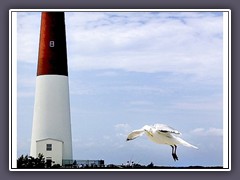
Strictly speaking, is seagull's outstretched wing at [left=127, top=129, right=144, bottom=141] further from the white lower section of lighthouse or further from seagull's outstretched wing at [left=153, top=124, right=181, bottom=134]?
Result: the white lower section of lighthouse

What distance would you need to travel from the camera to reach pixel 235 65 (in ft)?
17.0

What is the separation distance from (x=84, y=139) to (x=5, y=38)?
998mm

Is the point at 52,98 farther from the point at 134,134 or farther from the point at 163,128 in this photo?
the point at 163,128

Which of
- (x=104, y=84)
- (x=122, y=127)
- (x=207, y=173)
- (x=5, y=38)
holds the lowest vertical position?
(x=207, y=173)

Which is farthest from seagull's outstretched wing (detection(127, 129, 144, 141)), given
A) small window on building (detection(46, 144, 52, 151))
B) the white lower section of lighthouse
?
small window on building (detection(46, 144, 52, 151))

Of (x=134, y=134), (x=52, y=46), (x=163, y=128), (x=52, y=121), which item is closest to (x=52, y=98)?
(x=52, y=121)

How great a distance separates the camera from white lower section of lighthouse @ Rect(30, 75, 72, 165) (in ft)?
17.7

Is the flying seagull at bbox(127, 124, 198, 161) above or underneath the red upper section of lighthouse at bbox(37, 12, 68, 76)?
underneath

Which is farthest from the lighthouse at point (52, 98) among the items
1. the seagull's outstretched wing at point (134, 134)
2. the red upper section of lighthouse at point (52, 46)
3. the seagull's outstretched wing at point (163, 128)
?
the seagull's outstretched wing at point (163, 128)

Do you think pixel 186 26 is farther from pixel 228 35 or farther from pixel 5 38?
pixel 5 38

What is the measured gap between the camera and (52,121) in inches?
225

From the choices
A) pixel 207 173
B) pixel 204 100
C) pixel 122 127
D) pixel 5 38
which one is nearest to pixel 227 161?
pixel 207 173

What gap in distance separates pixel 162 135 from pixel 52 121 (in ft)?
3.18

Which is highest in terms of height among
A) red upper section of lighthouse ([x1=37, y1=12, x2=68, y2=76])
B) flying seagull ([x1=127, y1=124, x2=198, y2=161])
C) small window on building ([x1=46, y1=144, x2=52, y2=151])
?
Answer: red upper section of lighthouse ([x1=37, y1=12, x2=68, y2=76])
